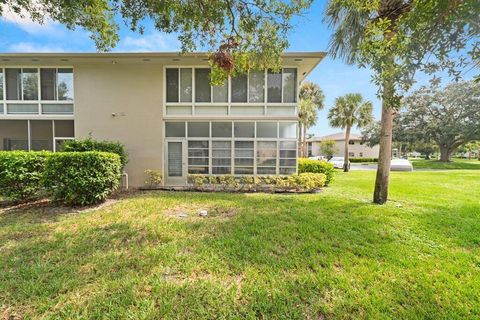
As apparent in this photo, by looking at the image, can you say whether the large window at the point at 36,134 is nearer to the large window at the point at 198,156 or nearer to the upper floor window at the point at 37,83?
the upper floor window at the point at 37,83

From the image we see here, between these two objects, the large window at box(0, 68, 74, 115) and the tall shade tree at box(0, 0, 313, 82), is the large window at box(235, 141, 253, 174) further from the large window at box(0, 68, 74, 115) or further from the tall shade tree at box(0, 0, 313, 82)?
the large window at box(0, 68, 74, 115)

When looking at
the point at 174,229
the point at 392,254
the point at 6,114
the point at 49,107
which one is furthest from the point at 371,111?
the point at 6,114

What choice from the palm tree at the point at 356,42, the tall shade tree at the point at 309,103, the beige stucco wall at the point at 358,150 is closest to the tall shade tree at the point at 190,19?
the palm tree at the point at 356,42

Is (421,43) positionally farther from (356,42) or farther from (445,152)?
(445,152)

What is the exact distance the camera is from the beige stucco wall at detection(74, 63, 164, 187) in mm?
11258

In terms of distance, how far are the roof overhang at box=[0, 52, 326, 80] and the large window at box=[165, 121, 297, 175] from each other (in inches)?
115

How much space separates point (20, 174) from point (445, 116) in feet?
133

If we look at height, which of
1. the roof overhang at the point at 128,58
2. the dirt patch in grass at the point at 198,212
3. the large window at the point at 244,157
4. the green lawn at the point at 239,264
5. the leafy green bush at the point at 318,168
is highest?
the roof overhang at the point at 128,58

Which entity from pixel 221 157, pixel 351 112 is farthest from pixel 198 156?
pixel 351 112

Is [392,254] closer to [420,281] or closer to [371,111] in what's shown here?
[420,281]

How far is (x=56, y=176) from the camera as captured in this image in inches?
276

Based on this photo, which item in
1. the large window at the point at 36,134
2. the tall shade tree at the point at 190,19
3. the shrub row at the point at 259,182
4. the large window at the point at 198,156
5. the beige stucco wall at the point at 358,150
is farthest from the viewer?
the beige stucco wall at the point at 358,150

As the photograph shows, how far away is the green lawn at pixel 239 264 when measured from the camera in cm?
296

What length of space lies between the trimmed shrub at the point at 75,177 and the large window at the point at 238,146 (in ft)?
15.2
